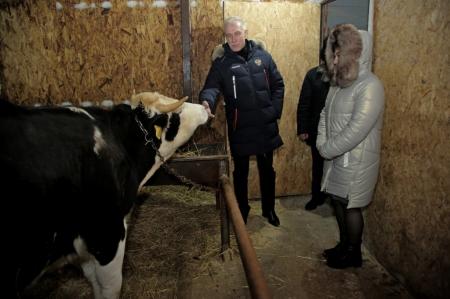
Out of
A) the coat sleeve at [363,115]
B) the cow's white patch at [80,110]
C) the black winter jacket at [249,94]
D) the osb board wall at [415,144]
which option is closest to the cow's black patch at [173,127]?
the cow's white patch at [80,110]

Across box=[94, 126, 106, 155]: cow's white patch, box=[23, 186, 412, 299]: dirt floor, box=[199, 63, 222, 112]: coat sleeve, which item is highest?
box=[199, 63, 222, 112]: coat sleeve

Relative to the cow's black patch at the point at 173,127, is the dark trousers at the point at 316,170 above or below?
below

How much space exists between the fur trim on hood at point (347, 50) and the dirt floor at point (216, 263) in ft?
5.67

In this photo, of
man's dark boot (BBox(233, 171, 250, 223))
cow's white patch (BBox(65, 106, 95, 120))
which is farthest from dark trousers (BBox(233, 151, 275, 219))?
cow's white patch (BBox(65, 106, 95, 120))

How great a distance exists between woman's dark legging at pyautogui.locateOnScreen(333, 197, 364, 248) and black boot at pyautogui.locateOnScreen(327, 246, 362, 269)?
3.2 inches

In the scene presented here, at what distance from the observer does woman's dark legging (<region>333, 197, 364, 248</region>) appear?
9.61ft

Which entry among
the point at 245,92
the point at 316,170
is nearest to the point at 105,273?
the point at 245,92

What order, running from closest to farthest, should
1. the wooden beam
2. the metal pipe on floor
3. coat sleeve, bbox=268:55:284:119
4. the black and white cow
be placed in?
1. the metal pipe on floor
2. the black and white cow
3. coat sleeve, bbox=268:55:284:119
4. the wooden beam

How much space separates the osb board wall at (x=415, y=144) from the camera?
233cm

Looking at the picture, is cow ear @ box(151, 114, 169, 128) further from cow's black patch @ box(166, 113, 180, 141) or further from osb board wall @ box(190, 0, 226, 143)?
osb board wall @ box(190, 0, 226, 143)

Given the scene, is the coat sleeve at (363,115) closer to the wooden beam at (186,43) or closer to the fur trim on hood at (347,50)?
the fur trim on hood at (347,50)

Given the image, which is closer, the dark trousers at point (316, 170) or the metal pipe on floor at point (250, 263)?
the metal pipe on floor at point (250, 263)

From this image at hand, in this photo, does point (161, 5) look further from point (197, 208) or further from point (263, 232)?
point (263, 232)

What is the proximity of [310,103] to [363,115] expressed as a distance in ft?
5.91
